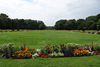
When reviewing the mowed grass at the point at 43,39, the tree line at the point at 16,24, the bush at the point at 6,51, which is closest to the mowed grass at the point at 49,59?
the mowed grass at the point at 43,39

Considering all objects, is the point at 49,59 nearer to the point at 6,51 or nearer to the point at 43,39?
the point at 6,51

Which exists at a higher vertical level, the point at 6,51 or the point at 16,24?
the point at 16,24

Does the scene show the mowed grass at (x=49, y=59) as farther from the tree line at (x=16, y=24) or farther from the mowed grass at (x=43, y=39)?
the tree line at (x=16, y=24)

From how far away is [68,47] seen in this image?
23.0 feet

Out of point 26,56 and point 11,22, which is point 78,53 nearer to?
point 26,56

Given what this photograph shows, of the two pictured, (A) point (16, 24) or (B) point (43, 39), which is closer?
(B) point (43, 39)

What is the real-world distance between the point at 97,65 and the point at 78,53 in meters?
1.63

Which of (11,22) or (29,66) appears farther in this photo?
(11,22)

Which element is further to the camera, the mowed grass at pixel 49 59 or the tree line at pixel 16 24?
the tree line at pixel 16 24

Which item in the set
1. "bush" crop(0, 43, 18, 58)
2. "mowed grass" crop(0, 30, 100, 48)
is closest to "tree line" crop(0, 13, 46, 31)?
"mowed grass" crop(0, 30, 100, 48)

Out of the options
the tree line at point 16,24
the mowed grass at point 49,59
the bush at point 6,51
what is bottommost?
the mowed grass at point 49,59

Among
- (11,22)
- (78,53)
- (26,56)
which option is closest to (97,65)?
(78,53)

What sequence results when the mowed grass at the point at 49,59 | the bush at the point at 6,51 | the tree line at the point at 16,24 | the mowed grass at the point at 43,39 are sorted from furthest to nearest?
1. the tree line at the point at 16,24
2. the mowed grass at the point at 43,39
3. the bush at the point at 6,51
4. the mowed grass at the point at 49,59

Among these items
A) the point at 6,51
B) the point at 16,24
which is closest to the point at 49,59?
the point at 6,51
